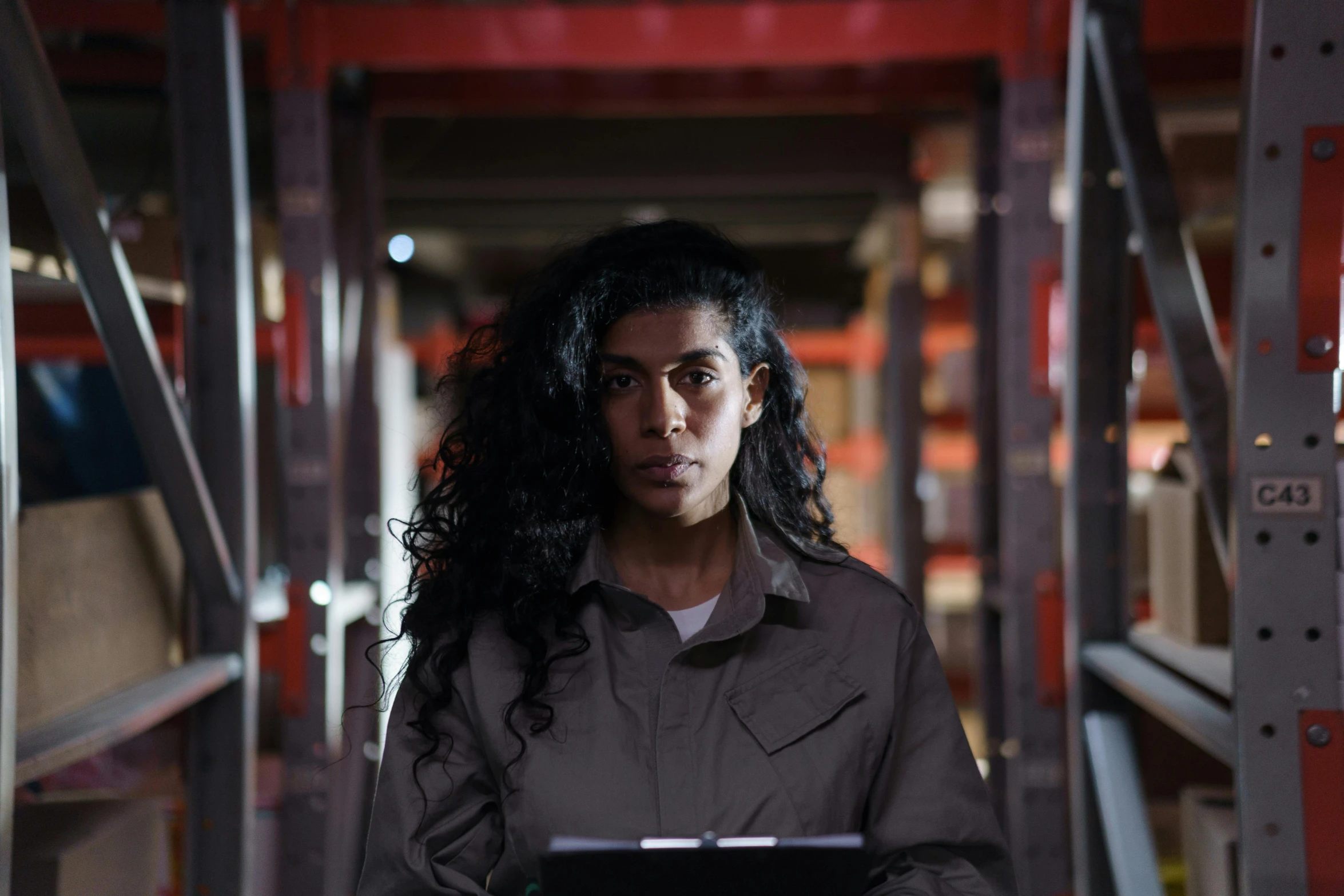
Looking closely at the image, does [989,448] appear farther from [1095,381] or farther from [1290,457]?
[1290,457]

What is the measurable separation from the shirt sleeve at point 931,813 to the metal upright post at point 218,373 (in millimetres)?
1660

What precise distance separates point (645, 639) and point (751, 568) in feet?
0.62

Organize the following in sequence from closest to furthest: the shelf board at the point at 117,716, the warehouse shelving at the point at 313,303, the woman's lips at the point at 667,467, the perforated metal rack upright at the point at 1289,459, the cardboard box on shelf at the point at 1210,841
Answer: the perforated metal rack upright at the point at 1289,459 < the woman's lips at the point at 667,467 < the shelf board at the point at 117,716 < the cardboard box on shelf at the point at 1210,841 < the warehouse shelving at the point at 313,303

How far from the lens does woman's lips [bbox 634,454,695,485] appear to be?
1.60 meters

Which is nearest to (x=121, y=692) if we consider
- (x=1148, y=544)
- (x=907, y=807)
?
(x=907, y=807)

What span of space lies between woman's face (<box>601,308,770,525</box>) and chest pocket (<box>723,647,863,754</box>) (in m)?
0.27

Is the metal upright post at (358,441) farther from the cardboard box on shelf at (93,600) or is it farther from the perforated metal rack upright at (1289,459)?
the perforated metal rack upright at (1289,459)

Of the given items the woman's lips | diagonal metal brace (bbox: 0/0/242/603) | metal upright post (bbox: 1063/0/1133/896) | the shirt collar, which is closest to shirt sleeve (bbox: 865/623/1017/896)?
the shirt collar

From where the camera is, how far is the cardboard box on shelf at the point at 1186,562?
7.64 ft

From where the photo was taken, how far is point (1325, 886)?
148 cm

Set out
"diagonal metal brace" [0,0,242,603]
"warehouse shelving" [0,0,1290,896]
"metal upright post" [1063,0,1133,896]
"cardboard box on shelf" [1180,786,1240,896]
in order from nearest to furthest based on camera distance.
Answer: "diagonal metal brace" [0,0,242,603] → "cardboard box on shelf" [1180,786,1240,896] → "warehouse shelving" [0,0,1290,896] → "metal upright post" [1063,0,1133,896]

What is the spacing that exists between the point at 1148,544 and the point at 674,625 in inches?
83.3

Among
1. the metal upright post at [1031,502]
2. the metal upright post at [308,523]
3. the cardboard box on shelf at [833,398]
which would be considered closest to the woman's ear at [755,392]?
the metal upright post at [1031,502]

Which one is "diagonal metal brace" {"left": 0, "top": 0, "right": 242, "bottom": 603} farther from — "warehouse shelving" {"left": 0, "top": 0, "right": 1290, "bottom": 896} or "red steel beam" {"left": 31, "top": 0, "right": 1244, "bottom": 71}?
"red steel beam" {"left": 31, "top": 0, "right": 1244, "bottom": 71}
